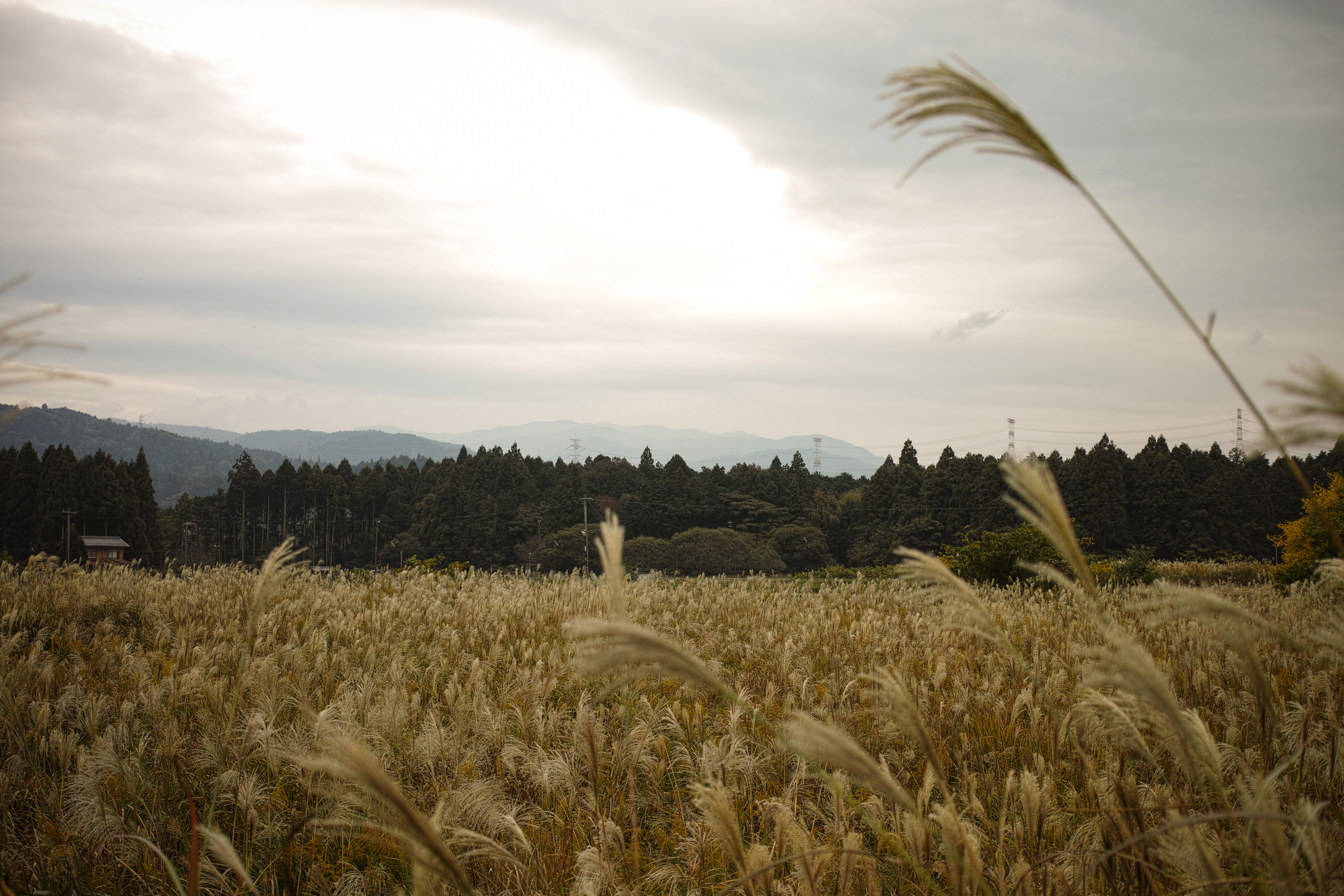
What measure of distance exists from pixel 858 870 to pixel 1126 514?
60.6 meters

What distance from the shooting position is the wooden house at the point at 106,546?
52406 millimetres

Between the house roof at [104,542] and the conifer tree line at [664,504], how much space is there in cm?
62

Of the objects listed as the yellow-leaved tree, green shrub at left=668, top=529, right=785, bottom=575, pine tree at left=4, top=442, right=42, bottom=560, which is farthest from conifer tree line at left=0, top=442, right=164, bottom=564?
the yellow-leaved tree

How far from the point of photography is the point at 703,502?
68.6 metres

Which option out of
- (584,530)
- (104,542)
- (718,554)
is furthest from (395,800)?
(104,542)

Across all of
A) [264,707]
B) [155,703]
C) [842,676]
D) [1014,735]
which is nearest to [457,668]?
[264,707]

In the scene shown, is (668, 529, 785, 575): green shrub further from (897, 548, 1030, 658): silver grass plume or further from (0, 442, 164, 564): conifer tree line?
(897, 548, 1030, 658): silver grass plume

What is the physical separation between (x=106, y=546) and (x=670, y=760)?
6788cm

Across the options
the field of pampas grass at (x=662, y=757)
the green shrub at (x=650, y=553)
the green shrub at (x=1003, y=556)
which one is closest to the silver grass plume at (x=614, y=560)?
the field of pampas grass at (x=662, y=757)

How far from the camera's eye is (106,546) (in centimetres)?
5378

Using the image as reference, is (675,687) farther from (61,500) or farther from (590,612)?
(61,500)

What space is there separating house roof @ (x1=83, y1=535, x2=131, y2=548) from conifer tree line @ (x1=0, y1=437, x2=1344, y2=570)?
24.3 inches

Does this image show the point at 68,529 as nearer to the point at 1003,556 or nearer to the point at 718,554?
the point at 718,554

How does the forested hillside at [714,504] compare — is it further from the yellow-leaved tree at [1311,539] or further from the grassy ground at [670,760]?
the grassy ground at [670,760]
